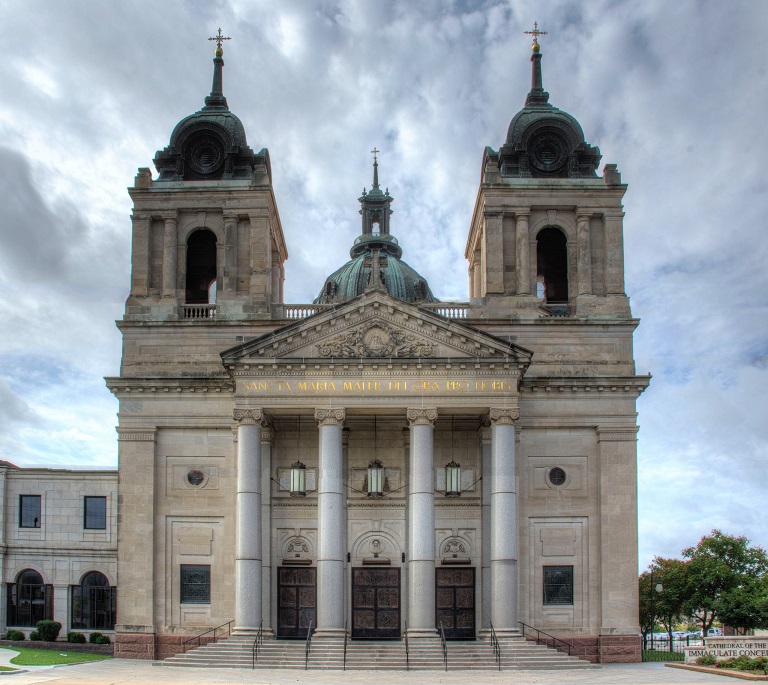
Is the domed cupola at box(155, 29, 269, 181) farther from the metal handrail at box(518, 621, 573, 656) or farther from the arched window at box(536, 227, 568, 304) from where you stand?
the metal handrail at box(518, 621, 573, 656)

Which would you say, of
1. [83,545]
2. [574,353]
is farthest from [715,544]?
[83,545]

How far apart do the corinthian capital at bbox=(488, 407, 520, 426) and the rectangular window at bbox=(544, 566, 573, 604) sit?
6.89 m

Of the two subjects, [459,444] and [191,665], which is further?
[459,444]

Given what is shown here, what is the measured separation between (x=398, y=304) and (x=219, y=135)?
13726 mm

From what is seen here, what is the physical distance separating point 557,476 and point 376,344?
9.67 metres

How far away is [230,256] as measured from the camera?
151 feet

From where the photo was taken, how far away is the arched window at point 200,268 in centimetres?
4944

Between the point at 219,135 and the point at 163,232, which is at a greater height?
the point at 219,135

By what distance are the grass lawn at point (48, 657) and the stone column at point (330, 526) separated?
30.9 feet

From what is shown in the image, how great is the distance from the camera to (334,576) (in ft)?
127

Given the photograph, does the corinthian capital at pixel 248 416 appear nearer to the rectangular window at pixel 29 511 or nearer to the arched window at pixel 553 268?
the rectangular window at pixel 29 511

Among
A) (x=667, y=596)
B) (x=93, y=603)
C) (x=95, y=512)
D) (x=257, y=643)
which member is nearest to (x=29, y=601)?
(x=93, y=603)

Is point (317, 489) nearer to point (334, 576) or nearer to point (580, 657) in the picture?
point (334, 576)

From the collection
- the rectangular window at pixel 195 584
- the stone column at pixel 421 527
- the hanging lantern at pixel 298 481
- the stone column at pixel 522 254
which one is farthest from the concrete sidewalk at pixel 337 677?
the stone column at pixel 522 254
